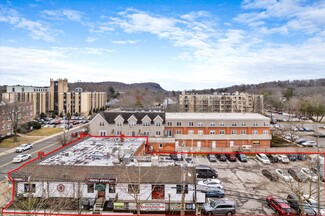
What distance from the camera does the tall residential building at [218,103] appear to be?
52594mm

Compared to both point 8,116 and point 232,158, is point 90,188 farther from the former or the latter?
point 8,116

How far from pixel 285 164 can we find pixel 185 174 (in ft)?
38.3

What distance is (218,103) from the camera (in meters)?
52.8

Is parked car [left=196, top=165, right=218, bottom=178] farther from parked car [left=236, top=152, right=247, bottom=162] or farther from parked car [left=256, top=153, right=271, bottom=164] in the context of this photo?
parked car [left=256, top=153, right=271, bottom=164]

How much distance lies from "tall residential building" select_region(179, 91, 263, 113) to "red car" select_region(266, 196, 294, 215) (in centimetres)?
3899

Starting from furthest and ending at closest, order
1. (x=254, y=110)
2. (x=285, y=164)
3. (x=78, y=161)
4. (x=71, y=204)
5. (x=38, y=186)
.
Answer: (x=254, y=110)
(x=285, y=164)
(x=78, y=161)
(x=38, y=186)
(x=71, y=204)

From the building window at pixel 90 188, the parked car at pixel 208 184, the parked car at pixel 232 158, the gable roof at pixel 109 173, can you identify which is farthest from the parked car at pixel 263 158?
the building window at pixel 90 188

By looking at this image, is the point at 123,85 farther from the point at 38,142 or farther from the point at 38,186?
the point at 38,186

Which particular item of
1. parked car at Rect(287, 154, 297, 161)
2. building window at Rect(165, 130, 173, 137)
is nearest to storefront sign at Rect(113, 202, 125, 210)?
building window at Rect(165, 130, 173, 137)

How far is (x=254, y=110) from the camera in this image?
5241cm

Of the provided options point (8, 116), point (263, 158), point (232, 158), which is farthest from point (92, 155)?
point (8, 116)

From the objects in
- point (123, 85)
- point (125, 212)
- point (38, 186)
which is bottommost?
point (125, 212)

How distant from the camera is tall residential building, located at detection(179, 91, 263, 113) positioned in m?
52.6

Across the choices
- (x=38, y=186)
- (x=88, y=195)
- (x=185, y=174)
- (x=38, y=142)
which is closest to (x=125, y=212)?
(x=88, y=195)
